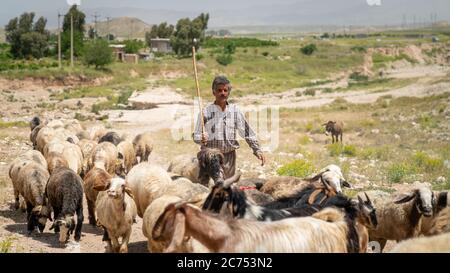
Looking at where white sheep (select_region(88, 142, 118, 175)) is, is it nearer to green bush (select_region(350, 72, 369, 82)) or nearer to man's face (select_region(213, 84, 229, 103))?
man's face (select_region(213, 84, 229, 103))

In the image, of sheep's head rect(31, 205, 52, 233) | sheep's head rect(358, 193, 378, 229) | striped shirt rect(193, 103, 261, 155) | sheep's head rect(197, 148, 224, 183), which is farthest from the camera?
sheep's head rect(31, 205, 52, 233)

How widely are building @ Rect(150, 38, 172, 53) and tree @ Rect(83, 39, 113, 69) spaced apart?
31527 mm

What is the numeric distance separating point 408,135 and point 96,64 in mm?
34387

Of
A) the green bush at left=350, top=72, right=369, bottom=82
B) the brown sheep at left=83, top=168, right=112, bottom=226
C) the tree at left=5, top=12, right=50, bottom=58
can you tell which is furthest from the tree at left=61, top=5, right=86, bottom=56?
the brown sheep at left=83, top=168, right=112, bottom=226

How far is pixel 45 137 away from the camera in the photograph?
14.9 metres

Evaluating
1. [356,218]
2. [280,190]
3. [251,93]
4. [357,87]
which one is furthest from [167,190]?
[357,87]

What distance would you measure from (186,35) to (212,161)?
65595 millimetres

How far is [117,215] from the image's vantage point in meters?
7.28

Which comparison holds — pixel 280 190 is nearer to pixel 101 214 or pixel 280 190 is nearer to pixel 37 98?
pixel 101 214

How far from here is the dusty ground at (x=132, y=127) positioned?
8.47m

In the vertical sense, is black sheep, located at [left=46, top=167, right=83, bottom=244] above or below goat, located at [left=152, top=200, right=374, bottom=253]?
below

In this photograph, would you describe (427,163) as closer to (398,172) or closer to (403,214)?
(398,172)

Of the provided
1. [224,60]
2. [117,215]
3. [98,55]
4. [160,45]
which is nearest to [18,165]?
[117,215]

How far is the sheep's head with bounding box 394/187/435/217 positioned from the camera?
6814 mm
